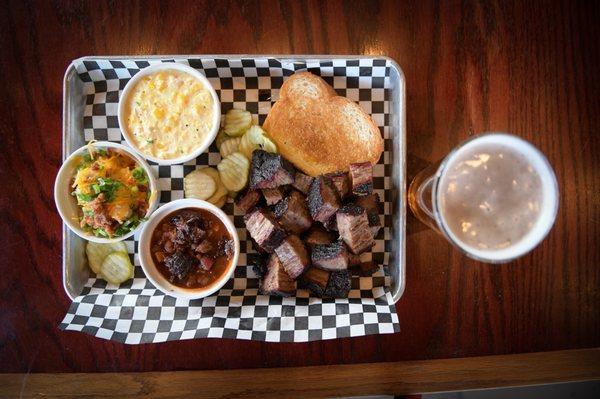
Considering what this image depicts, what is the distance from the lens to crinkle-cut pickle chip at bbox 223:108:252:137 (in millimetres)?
2859

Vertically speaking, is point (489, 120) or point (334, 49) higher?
point (334, 49)

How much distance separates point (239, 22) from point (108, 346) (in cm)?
231

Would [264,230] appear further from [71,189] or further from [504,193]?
[504,193]

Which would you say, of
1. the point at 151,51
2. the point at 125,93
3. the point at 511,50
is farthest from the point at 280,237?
the point at 511,50

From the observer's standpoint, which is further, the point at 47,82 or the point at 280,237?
the point at 47,82

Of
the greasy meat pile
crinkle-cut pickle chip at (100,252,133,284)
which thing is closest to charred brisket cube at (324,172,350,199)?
the greasy meat pile

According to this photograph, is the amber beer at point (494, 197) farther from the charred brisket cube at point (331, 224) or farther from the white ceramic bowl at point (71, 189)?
the white ceramic bowl at point (71, 189)

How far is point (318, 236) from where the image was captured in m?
2.86

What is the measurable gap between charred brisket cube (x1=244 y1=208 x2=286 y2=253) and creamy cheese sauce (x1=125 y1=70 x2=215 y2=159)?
0.56 m

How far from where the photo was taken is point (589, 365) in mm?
3002

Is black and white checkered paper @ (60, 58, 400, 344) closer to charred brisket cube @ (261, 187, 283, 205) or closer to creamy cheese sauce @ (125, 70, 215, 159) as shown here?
creamy cheese sauce @ (125, 70, 215, 159)

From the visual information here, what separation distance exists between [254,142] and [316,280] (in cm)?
96

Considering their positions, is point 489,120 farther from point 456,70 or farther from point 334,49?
point 334,49

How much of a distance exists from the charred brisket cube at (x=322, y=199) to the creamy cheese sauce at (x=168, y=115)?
74cm
